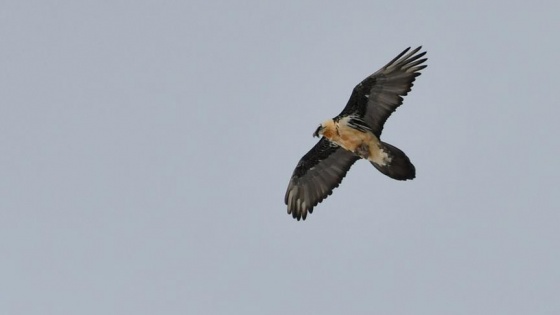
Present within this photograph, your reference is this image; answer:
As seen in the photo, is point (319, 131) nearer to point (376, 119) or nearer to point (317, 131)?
point (317, 131)

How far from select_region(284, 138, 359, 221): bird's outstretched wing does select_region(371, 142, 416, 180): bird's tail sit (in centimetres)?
294

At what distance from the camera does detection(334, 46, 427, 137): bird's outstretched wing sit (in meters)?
30.8

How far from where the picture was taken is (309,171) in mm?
34281

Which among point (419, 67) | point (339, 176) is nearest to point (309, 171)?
point (339, 176)

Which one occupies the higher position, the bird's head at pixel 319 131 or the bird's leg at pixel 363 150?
the bird's head at pixel 319 131

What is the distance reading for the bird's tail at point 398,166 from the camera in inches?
1202

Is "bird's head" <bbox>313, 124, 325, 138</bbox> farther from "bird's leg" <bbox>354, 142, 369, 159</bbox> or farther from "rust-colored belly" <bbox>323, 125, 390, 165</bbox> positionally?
"bird's leg" <bbox>354, 142, 369, 159</bbox>

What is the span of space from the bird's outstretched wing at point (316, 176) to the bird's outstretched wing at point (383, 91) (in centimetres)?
236

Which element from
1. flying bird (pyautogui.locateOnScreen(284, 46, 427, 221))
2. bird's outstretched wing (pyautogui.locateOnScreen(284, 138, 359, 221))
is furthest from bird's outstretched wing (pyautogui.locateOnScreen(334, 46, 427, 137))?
bird's outstretched wing (pyautogui.locateOnScreen(284, 138, 359, 221))

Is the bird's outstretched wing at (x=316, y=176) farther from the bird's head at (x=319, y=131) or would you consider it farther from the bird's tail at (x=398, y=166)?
the bird's tail at (x=398, y=166)

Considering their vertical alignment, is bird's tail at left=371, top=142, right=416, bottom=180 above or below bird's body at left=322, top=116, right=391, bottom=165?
below

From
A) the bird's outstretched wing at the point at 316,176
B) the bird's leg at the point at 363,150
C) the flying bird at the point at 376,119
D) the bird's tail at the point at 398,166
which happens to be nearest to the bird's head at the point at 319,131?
the flying bird at the point at 376,119

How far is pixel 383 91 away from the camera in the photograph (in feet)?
102

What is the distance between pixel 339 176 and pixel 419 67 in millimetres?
5243
